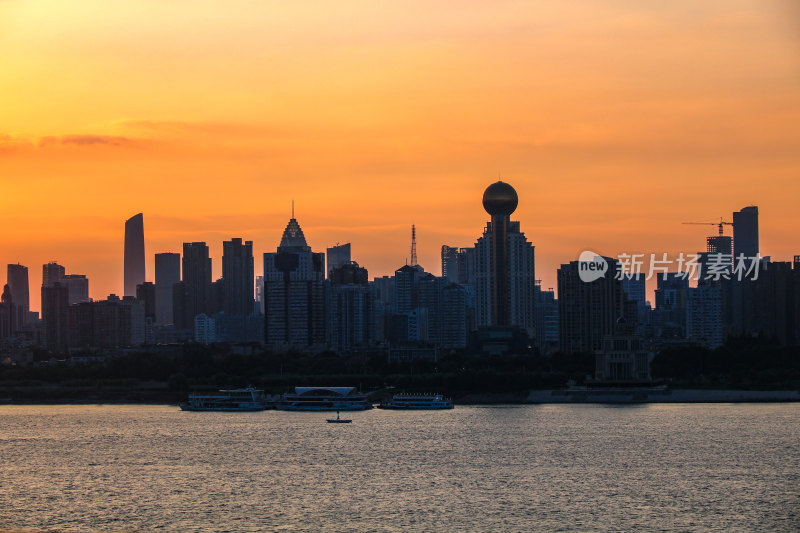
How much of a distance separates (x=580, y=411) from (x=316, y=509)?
5501 cm

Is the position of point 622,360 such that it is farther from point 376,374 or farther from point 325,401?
point 325,401

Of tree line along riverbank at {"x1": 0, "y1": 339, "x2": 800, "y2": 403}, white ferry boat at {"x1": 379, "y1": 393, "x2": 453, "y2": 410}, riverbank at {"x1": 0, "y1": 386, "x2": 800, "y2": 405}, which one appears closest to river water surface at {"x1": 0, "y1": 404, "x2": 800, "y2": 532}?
white ferry boat at {"x1": 379, "y1": 393, "x2": 453, "y2": 410}

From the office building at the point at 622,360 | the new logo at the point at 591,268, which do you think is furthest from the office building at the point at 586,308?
the office building at the point at 622,360

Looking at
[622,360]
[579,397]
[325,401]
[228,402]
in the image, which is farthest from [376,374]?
[228,402]

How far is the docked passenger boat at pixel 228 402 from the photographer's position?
112 meters

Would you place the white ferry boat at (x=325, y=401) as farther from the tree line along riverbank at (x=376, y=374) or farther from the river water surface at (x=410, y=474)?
the tree line along riverbank at (x=376, y=374)

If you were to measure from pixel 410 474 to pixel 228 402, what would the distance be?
5161 centimetres

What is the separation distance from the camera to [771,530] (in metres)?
48.8

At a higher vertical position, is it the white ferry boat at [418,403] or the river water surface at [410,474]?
the white ferry boat at [418,403]

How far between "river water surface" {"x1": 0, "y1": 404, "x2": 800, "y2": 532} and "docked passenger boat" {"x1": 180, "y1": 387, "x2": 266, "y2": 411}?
39.2ft

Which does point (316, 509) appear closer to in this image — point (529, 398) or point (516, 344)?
point (529, 398)

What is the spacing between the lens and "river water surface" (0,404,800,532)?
2036 inches

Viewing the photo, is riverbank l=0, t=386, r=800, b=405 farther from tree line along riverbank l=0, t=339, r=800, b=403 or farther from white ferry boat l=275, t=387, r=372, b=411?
white ferry boat l=275, t=387, r=372, b=411

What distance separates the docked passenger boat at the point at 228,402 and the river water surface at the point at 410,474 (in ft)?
39.2
